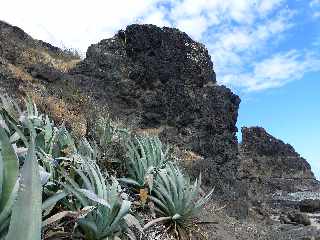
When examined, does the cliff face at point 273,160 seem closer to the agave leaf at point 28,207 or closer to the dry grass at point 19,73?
the dry grass at point 19,73

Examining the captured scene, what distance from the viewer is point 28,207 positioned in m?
1.35

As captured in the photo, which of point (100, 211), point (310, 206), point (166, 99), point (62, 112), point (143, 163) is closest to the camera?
point (100, 211)

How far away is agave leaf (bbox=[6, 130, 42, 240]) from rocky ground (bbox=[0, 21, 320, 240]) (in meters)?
7.41

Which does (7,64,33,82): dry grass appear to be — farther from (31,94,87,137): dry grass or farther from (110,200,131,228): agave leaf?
(110,200,131,228): agave leaf

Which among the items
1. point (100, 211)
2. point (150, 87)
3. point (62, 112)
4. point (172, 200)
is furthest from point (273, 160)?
point (100, 211)

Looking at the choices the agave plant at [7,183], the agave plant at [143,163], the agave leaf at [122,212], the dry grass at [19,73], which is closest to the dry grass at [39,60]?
the dry grass at [19,73]

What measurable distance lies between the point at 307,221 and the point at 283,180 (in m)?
14.3

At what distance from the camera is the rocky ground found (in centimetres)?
1147

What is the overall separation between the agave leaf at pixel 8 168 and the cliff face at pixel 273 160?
25.8 meters

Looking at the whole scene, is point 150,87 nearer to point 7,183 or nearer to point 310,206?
point 310,206

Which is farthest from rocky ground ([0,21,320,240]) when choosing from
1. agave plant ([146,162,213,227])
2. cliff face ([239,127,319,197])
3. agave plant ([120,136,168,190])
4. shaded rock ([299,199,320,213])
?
cliff face ([239,127,319,197])

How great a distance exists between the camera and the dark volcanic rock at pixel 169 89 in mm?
15367

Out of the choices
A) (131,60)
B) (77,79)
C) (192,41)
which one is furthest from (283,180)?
(77,79)

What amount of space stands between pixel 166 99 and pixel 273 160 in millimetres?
16545
